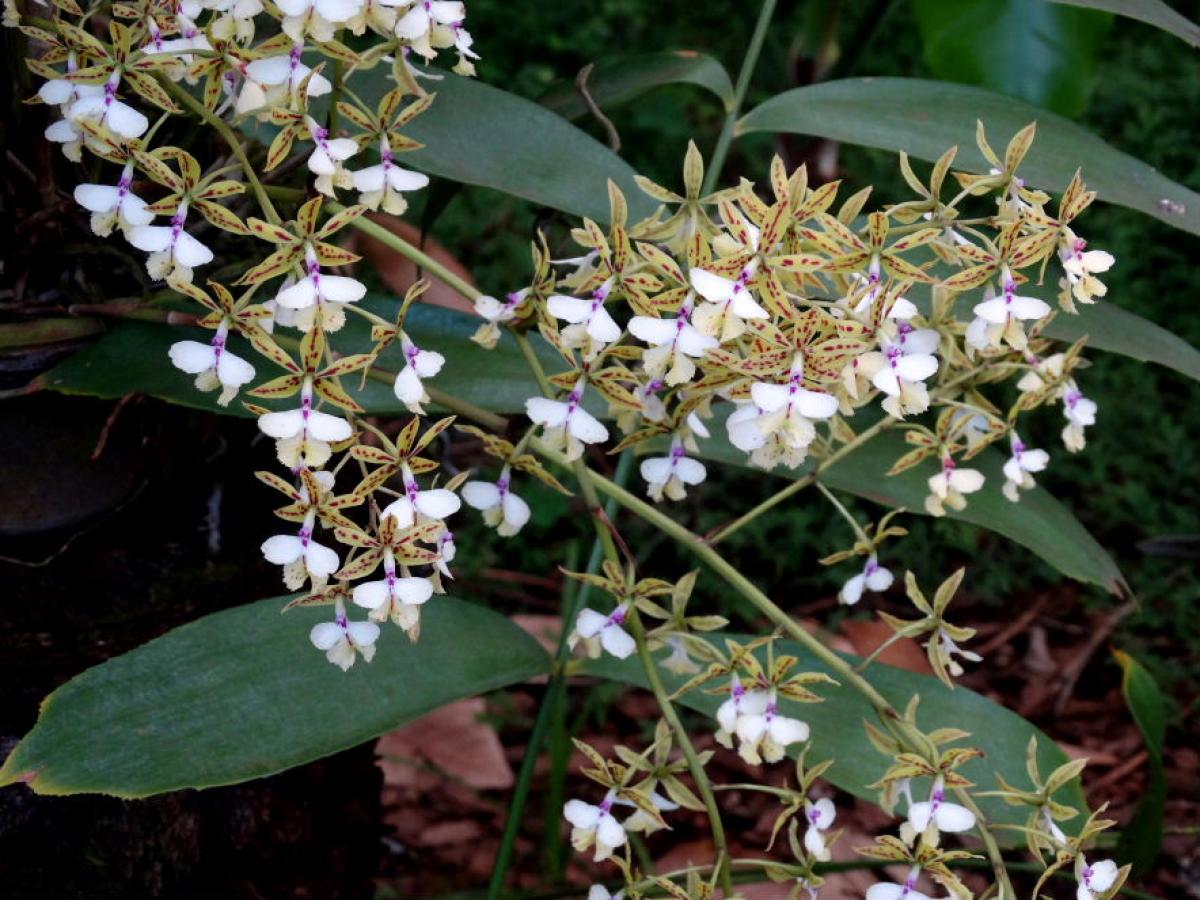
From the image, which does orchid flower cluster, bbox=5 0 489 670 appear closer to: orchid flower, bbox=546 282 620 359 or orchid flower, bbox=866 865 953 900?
orchid flower, bbox=546 282 620 359

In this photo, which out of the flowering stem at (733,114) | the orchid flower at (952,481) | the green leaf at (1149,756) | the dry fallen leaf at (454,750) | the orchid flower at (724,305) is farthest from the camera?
the dry fallen leaf at (454,750)

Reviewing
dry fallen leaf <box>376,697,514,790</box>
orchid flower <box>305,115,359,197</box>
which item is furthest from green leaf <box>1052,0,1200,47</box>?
dry fallen leaf <box>376,697,514,790</box>

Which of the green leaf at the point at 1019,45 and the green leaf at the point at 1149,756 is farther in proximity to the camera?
the green leaf at the point at 1019,45

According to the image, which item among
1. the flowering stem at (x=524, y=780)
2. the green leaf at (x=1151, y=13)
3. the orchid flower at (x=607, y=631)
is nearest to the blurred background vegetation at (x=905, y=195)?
the green leaf at (x=1151, y=13)

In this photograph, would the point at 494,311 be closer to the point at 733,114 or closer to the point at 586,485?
the point at 586,485

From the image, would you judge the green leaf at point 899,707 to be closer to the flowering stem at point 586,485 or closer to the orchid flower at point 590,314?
the flowering stem at point 586,485

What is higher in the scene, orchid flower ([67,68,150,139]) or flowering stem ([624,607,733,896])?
orchid flower ([67,68,150,139])
